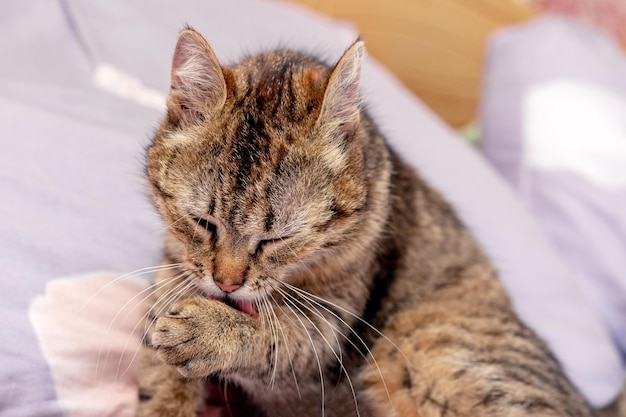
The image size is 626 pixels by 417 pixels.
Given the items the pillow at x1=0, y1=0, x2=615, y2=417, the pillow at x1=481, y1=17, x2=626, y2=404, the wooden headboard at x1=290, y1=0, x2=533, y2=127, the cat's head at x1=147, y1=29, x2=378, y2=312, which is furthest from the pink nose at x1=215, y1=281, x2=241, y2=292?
the wooden headboard at x1=290, y1=0, x2=533, y2=127

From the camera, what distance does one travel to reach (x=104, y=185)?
4.35 ft

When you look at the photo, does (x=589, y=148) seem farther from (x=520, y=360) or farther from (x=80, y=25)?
(x=80, y=25)

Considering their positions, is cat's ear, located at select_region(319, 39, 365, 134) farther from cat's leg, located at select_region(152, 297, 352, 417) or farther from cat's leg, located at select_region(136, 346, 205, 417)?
cat's leg, located at select_region(136, 346, 205, 417)

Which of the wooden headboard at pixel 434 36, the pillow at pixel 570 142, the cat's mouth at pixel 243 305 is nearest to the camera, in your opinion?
the cat's mouth at pixel 243 305

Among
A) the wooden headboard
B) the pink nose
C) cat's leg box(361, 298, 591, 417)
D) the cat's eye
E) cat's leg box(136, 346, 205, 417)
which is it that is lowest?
cat's leg box(136, 346, 205, 417)

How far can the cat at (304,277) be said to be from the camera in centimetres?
90

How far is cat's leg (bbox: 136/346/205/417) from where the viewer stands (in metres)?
1.04

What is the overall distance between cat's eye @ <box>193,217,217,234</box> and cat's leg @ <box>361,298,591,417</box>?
1.46 feet

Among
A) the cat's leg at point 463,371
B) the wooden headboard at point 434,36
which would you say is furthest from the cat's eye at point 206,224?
the wooden headboard at point 434,36

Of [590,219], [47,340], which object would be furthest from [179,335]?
[590,219]

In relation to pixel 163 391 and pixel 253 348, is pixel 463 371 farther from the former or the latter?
pixel 163 391

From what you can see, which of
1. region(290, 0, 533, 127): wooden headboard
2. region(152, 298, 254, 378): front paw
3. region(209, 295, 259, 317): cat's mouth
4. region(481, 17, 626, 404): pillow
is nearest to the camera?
region(152, 298, 254, 378): front paw

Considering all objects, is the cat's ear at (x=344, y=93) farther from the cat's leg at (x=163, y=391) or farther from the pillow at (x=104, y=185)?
the cat's leg at (x=163, y=391)

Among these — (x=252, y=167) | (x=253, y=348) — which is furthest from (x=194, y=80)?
(x=253, y=348)
